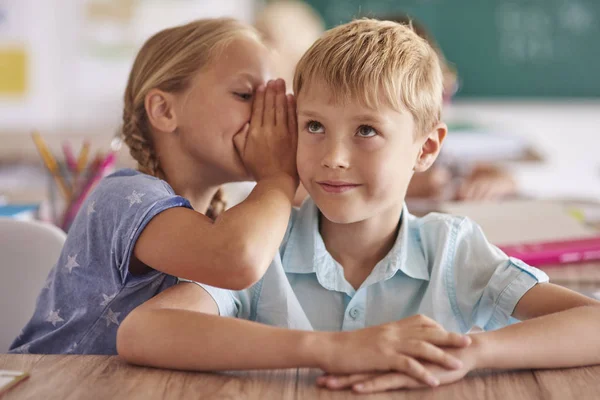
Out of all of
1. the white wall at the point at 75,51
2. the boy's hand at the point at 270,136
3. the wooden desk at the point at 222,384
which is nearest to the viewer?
the wooden desk at the point at 222,384

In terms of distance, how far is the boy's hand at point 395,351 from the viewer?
2.94 feet

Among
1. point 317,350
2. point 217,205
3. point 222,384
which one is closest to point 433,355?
point 317,350

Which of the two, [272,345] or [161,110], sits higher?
[161,110]

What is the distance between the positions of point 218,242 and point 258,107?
0.35 m

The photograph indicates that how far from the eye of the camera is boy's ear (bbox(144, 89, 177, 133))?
1390 mm

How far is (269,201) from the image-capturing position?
1133mm

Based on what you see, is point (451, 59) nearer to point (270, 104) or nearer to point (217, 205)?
point (217, 205)

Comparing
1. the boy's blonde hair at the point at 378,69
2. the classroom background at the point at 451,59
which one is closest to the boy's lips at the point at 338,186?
the boy's blonde hair at the point at 378,69

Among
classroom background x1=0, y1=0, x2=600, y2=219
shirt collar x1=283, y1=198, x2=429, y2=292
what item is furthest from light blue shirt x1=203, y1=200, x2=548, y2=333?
classroom background x1=0, y1=0, x2=600, y2=219

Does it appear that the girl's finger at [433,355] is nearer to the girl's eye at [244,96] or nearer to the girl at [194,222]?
the girl at [194,222]

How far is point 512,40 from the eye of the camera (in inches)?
196

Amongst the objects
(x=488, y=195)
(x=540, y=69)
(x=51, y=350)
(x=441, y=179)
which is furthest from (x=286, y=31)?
(x=51, y=350)

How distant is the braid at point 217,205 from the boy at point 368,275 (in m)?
0.22

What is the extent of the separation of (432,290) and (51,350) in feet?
2.05
